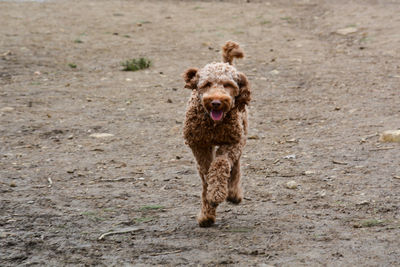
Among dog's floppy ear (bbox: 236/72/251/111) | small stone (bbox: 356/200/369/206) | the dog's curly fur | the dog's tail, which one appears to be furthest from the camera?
the dog's tail

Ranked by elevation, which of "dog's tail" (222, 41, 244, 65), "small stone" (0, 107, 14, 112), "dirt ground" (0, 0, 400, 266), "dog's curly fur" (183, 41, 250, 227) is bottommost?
"small stone" (0, 107, 14, 112)

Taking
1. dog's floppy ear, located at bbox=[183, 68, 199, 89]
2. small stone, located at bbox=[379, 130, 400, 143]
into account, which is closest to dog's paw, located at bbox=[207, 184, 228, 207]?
dog's floppy ear, located at bbox=[183, 68, 199, 89]

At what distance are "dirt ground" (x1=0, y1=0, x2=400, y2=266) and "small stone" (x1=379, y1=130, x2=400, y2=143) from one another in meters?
0.09

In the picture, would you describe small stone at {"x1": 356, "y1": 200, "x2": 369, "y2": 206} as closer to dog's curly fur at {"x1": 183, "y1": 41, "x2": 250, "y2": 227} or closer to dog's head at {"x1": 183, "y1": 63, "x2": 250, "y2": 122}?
dog's curly fur at {"x1": 183, "y1": 41, "x2": 250, "y2": 227}

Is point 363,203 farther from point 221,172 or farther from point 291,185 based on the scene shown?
point 221,172

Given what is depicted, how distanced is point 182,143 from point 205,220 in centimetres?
288

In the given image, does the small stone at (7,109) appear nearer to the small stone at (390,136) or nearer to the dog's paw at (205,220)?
the dog's paw at (205,220)

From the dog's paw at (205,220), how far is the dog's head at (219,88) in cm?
88

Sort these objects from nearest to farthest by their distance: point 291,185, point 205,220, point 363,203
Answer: point 205,220 < point 363,203 < point 291,185

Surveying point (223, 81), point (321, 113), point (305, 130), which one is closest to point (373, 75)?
point (321, 113)

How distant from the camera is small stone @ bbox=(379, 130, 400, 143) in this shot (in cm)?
700

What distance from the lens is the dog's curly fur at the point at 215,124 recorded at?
456 centimetres

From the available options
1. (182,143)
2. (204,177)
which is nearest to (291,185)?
(204,177)

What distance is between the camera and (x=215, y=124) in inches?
190
